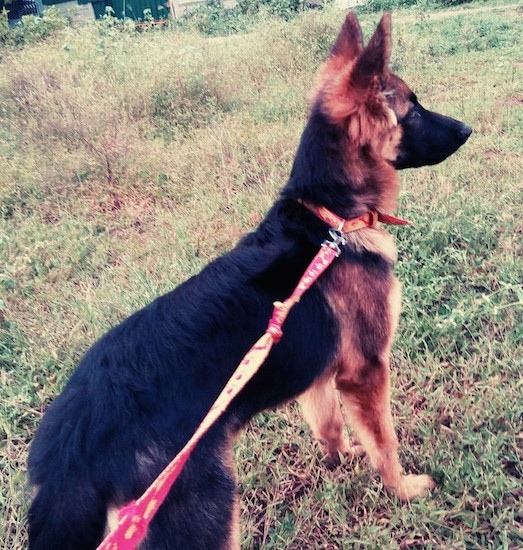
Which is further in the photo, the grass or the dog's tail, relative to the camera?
the grass

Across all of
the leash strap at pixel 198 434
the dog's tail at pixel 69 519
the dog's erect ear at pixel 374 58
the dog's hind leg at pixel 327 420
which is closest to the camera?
the leash strap at pixel 198 434

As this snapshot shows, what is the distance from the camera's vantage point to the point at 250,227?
4.23 meters

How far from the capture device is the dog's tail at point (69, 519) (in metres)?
1.41

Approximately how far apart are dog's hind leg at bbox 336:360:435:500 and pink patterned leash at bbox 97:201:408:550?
1.97ft

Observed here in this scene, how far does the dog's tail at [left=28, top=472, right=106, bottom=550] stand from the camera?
141 centimetres

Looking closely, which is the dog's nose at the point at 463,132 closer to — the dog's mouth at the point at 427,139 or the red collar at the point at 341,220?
the dog's mouth at the point at 427,139

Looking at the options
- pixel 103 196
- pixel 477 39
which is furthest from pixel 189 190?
pixel 477 39

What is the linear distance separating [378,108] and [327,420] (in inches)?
58.0

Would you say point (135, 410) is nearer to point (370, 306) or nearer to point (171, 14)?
point (370, 306)

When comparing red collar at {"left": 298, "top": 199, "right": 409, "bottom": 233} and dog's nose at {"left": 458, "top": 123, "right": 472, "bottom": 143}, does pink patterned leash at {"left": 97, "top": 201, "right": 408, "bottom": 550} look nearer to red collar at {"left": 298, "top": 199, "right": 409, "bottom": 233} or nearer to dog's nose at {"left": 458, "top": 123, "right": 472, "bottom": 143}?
red collar at {"left": 298, "top": 199, "right": 409, "bottom": 233}

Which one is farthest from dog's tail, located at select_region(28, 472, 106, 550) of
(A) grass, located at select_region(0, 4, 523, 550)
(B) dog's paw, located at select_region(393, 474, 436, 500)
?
(B) dog's paw, located at select_region(393, 474, 436, 500)

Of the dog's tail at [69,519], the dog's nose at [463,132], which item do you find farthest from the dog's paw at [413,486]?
the dog's nose at [463,132]

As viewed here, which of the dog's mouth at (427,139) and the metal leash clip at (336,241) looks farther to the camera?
the dog's mouth at (427,139)

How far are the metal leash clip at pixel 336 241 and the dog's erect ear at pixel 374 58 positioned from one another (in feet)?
1.99
